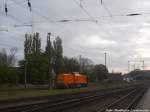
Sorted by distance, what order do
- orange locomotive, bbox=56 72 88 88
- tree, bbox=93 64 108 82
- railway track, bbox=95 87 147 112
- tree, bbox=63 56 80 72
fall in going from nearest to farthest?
railway track, bbox=95 87 147 112 → orange locomotive, bbox=56 72 88 88 → tree, bbox=63 56 80 72 → tree, bbox=93 64 108 82

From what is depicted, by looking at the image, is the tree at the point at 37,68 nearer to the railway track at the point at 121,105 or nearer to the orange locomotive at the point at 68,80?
the orange locomotive at the point at 68,80

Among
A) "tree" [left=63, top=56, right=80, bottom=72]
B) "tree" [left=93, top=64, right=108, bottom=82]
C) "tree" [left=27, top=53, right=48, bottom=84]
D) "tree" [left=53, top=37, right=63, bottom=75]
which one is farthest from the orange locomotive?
"tree" [left=93, top=64, right=108, bottom=82]

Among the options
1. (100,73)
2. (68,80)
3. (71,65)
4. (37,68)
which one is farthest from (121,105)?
(100,73)

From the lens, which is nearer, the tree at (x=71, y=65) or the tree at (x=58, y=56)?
the tree at (x=58, y=56)

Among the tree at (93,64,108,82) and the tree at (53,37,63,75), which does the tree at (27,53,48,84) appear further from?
the tree at (93,64,108,82)

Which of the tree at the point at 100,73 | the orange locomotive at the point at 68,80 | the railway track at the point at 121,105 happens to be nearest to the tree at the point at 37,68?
the orange locomotive at the point at 68,80

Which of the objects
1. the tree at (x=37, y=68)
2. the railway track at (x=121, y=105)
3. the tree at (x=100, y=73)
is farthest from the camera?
the tree at (x=100, y=73)

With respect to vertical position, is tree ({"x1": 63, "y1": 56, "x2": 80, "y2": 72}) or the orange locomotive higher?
tree ({"x1": 63, "y1": 56, "x2": 80, "y2": 72})

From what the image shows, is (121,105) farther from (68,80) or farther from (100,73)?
(100,73)

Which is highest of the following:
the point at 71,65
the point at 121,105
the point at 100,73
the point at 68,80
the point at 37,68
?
the point at 71,65

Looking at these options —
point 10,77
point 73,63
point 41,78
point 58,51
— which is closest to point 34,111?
point 10,77

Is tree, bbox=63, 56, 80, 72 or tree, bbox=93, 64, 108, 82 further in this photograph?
tree, bbox=93, 64, 108, 82

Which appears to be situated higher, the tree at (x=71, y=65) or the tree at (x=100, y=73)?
the tree at (x=71, y=65)

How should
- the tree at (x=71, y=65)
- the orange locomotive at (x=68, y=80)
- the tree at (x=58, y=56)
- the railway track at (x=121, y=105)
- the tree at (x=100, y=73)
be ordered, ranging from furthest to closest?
the tree at (x=100, y=73) → the tree at (x=71, y=65) → the tree at (x=58, y=56) → the orange locomotive at (x=68, y=80) → the railway track at (x=121, y=105)
